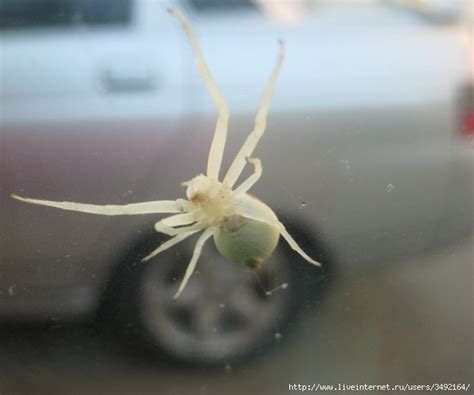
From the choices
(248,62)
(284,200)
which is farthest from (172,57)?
(284,200)

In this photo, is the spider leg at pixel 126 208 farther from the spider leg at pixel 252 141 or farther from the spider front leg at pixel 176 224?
the spider leg at pixel 252 141

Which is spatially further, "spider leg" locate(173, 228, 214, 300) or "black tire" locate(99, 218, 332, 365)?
"black tire" locate(99, 218, 332, 365)

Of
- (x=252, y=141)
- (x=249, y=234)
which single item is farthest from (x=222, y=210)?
(x=252, y=141)

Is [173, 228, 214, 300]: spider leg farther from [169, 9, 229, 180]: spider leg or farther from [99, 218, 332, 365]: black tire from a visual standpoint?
[169, 9, 229, 180]: spider leg

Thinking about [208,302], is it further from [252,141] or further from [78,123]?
[78,123]

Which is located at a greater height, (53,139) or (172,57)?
(172,57)

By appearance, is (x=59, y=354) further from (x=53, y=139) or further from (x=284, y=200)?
(x=284, y=200)

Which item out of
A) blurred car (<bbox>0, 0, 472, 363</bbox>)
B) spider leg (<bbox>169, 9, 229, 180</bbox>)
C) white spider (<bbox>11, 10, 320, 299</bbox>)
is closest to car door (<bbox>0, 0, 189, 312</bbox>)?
blurred car (<bbox>0, 0, 472, 363</bbox>)
